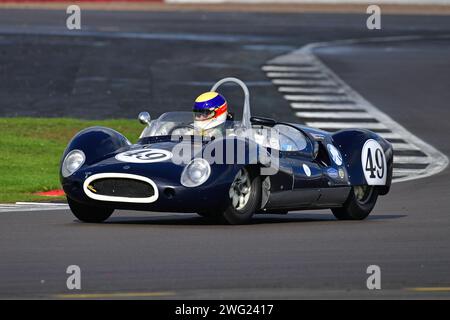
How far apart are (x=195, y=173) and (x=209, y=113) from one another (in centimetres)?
133

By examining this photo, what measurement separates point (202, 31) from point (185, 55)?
31.6 ft

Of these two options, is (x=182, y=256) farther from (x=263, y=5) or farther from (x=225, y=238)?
(x=263, y=5)

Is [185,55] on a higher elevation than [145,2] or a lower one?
lower

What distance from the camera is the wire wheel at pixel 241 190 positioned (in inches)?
496

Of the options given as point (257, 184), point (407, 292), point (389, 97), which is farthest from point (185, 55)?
point (407, 292)

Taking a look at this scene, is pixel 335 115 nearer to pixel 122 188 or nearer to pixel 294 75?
pixel 294 75

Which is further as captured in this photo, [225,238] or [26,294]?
[225,238]

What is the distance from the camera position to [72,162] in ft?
42.5

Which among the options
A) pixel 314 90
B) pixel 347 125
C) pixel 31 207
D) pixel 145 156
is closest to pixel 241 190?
pixel 145 156

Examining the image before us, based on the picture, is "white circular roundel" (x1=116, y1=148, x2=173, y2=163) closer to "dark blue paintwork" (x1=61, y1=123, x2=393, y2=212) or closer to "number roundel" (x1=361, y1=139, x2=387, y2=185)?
"dark blue paintwork" (x1=61, y1=123, x2=393, y2=212)

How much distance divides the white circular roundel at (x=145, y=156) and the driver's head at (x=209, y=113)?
33.1 inches

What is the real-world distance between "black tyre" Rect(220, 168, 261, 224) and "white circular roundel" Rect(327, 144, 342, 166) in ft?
4.81

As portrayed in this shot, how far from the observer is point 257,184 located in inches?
504

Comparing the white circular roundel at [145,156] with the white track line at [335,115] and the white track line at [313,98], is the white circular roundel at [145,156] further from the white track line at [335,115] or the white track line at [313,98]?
the white track line at [313,98]
